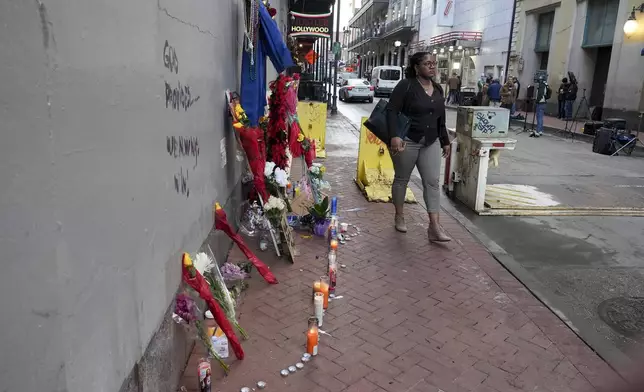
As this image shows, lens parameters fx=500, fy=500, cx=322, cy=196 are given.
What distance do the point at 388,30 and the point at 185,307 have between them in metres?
52.2

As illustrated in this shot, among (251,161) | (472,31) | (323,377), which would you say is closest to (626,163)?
(251,161)

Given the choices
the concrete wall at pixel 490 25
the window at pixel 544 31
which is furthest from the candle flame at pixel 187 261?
the concrete wall at pixel 490 25

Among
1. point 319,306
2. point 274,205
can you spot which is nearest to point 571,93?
point 274,205

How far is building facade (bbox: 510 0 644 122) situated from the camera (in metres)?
17.2

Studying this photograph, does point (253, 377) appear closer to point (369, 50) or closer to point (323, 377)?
point (323, 377)

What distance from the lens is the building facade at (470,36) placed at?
27.9 meters

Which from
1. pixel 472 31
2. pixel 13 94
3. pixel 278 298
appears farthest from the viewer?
pixel 472 31

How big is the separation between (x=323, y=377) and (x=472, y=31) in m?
32.4

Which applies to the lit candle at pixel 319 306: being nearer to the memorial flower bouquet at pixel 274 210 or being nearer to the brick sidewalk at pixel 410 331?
the brick sidewalk at pixel 410 331

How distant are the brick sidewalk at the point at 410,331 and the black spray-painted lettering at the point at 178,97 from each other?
1623mm

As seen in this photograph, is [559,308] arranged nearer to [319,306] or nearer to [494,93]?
[319,306]

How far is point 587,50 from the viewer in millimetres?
21000

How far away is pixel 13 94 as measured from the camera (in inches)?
53.2

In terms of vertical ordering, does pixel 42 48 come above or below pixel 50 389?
above
